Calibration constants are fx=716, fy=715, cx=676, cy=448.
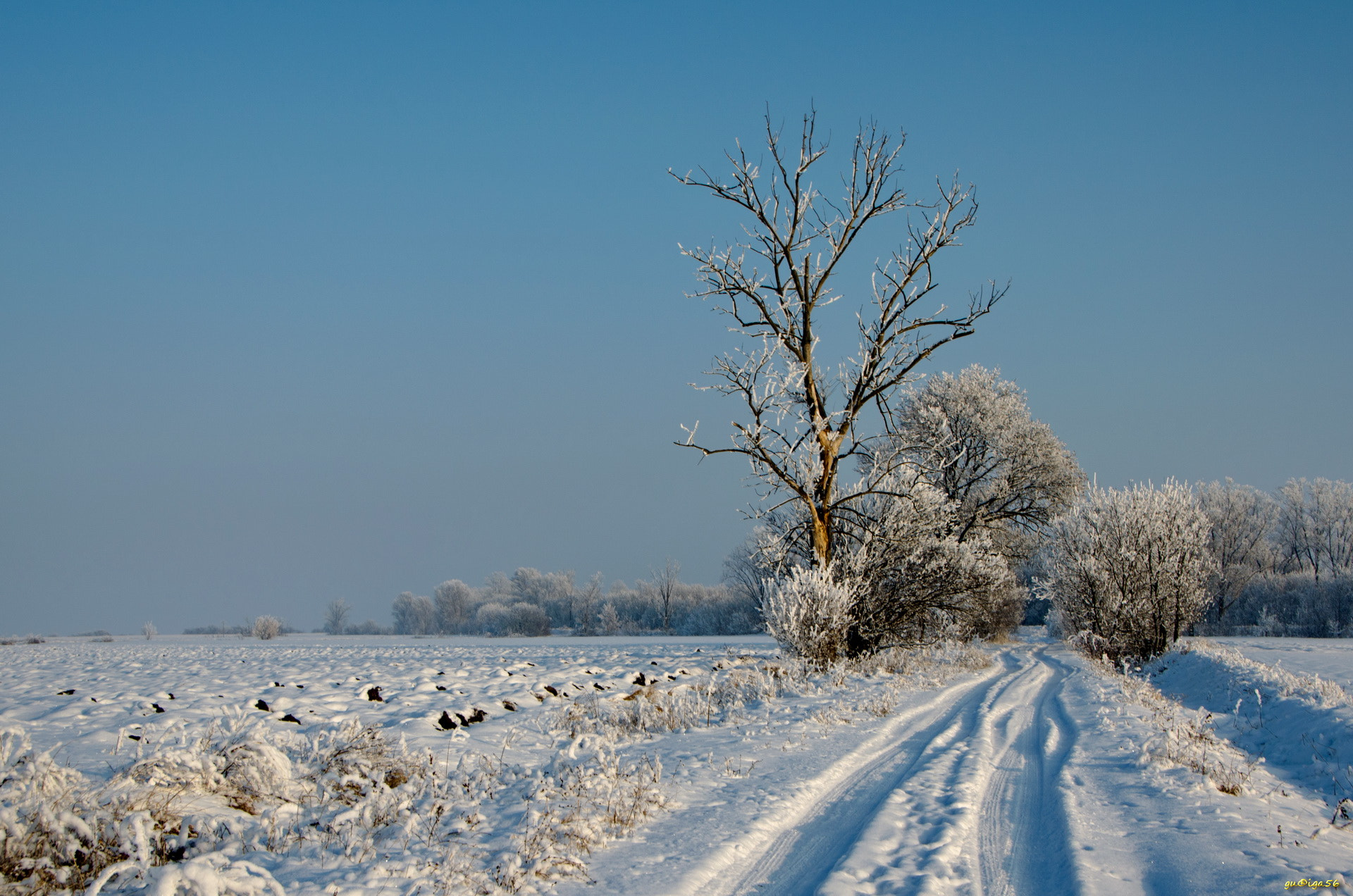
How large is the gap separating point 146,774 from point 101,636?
6287cm

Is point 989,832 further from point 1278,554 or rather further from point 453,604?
point 453,604

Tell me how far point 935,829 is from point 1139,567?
1725 centimetres

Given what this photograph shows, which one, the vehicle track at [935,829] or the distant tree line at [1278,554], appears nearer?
the vehicle track at [935,829]

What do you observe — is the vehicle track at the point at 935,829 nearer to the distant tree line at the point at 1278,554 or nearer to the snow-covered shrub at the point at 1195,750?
the snow-covered shrub at the point at 1195,750

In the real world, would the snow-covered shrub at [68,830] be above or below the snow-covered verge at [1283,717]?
above

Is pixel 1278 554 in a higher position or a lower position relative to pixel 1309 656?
higher

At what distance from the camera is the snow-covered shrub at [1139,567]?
18.1 meters

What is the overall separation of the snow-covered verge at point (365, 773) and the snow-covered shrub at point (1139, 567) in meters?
10.7

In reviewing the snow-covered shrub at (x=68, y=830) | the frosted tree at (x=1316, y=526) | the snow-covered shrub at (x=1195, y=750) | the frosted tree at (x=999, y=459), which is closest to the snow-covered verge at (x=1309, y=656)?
the snow-covered shrub at (x=1195, y=750)

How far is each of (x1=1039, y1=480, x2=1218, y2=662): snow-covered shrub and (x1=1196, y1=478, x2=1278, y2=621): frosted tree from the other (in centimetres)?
3382

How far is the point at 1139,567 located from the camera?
723 inches

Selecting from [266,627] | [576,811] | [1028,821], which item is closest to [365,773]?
[576,811]

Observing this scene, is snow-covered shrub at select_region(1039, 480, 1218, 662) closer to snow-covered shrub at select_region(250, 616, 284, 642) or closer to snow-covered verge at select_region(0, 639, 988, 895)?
snow-covered verge at select_region(0, 639, 988, 895)

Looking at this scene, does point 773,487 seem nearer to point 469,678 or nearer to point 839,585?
→ point 839,585
